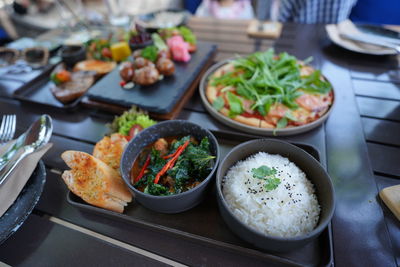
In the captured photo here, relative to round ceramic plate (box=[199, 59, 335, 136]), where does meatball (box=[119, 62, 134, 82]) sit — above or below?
above

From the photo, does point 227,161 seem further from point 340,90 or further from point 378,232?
point 340,90

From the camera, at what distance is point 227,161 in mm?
1133

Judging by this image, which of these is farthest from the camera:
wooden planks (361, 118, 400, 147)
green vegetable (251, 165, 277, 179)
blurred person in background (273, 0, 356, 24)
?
blurred person in background (273, 0, 356, 24)

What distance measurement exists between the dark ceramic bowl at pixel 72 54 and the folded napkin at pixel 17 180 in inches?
53.8

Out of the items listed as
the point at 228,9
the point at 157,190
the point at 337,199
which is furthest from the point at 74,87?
the point at 228,9

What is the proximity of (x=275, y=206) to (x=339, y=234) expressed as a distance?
0.33 meters

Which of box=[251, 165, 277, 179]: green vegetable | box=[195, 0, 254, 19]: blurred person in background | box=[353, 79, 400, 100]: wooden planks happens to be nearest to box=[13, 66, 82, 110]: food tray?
box=[251, 165, 277, 179]: green vegetable

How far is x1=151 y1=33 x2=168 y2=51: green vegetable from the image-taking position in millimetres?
2232

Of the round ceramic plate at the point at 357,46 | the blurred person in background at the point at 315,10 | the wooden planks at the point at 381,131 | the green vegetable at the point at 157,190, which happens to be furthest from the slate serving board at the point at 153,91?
the blurred person in background at the point at 315,10

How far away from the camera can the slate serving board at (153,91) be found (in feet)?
5.54

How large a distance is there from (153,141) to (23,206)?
0.70 m

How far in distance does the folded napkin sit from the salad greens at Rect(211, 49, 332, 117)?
3.87 ft

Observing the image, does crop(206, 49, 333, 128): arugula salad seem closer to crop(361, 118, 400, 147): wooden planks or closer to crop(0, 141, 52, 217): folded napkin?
crop(361, 118, 400, 147): wooden planks

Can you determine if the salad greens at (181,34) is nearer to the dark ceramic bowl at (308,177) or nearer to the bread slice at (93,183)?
the dark ceramic bowl at (308,177)
